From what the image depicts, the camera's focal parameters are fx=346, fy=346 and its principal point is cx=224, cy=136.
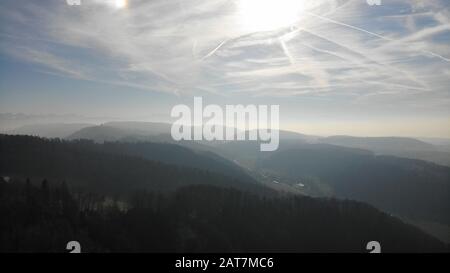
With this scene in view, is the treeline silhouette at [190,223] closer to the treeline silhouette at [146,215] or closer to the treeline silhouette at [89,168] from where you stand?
the treeline silhouette at [146,215]

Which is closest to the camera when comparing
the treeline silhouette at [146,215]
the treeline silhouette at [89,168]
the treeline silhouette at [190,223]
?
the treeline silhouette at [190,223]

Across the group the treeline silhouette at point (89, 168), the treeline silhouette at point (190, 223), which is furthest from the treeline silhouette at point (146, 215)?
the treeline silhouette at point (89, 168)

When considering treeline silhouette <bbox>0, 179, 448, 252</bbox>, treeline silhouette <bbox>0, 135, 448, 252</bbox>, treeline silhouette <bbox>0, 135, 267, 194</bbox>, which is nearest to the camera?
treeline silhouette <bbox>0, 179, 448, 252</bbox>

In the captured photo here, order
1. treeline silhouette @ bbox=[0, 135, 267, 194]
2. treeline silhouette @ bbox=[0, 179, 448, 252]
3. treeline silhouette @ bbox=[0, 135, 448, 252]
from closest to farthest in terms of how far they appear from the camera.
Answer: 1. treeline silhouette @ bbox=[0, 179, 448, 252]
2. treeline silhouette @ bbox=[0, 135, 448, 252]
3. treeline silhouette @ bbox=[0, 135, 267, 194]

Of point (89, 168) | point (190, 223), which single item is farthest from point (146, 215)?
point (89, 168)

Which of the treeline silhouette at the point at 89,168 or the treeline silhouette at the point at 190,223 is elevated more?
the treeline silhouette at the point at 89,168

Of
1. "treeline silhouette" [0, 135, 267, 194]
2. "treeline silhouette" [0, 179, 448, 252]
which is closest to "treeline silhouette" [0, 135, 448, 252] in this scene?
"treeline silhouette" [0, 179, 448, 252]

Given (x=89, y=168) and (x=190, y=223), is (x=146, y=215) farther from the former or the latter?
(x=89, y=168)

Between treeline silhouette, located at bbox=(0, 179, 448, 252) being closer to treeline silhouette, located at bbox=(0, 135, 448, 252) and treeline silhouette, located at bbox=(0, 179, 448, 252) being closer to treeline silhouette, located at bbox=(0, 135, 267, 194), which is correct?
treeline silhouette, located at bbox=(0, 135, 448, 252)

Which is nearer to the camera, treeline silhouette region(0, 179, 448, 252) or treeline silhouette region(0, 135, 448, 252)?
treeline silhouette region(0, 179, 448, 252)
